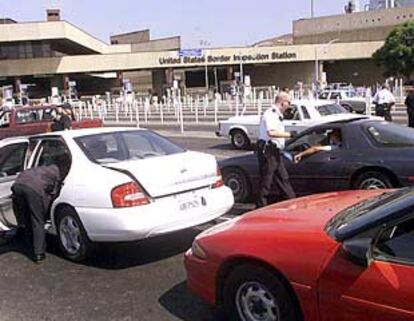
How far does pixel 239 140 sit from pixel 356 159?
449 inches

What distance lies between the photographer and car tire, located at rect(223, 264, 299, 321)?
406cm

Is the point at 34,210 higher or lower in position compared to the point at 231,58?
lower

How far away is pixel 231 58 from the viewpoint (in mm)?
79438

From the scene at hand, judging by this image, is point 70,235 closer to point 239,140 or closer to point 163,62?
point 239,140

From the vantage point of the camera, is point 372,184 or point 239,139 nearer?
point 372,184

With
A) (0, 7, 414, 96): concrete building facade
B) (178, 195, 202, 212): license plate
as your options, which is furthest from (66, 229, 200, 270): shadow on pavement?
(0, 7, 414, 96): concrete building facade

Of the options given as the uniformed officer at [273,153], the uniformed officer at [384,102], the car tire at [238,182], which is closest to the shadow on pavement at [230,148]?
the uniformed officer at [384,102]

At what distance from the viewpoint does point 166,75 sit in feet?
262

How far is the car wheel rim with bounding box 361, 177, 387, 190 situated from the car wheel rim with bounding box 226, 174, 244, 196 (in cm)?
200

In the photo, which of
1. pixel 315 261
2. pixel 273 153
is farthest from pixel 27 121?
pixel 315 261

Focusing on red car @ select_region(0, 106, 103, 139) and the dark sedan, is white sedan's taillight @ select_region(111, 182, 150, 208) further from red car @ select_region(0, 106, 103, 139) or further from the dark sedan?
red car @ select_region(0, 106, 103, 139)

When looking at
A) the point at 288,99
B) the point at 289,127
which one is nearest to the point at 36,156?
the point at 288,99

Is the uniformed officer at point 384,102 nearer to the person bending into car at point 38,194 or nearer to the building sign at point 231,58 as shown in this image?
the person bending into car at point 38,194

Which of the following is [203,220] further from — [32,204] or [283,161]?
[283,161]
